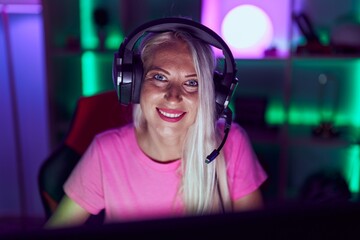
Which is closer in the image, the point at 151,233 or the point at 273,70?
the point at 151,233

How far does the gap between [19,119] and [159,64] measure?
179 centimetres

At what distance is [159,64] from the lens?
3.50ft

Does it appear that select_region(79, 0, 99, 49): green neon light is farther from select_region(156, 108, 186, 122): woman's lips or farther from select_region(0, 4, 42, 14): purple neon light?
select_region(156, 108, 186, 122): woman's lips

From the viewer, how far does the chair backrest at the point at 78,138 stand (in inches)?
49.1

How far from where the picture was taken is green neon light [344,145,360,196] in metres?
2.54

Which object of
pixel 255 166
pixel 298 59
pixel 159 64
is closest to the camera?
pixel 159 64

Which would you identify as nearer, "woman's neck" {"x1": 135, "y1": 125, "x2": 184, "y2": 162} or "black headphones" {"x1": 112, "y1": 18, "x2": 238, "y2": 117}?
"black headphones" {"x1": 112, "y1": 18, "x2": 238, "y2": 117}

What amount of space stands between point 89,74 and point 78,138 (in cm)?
141

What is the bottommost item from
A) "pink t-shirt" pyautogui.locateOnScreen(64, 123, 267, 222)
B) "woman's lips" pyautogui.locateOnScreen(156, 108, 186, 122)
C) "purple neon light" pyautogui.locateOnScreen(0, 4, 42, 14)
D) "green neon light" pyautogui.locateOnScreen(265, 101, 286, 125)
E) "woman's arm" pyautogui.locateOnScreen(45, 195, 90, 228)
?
"green neon light" pyautogui.locateOnScreen(265, 101, 286, 125)

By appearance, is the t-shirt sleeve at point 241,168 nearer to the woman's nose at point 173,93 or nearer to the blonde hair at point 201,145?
the blonde hair at point 201,145

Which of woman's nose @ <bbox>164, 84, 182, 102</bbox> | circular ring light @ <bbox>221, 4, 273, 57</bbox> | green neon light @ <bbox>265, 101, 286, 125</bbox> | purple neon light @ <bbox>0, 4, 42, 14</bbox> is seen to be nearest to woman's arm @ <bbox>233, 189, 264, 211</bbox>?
woman's nose @ <bbox>164, 84, 182, 102</bbox>

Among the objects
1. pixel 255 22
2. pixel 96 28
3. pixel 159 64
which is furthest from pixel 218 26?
pixel 159 64

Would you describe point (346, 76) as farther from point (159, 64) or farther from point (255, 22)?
point (159, 64)

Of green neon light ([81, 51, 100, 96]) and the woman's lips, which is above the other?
the woman's lips
